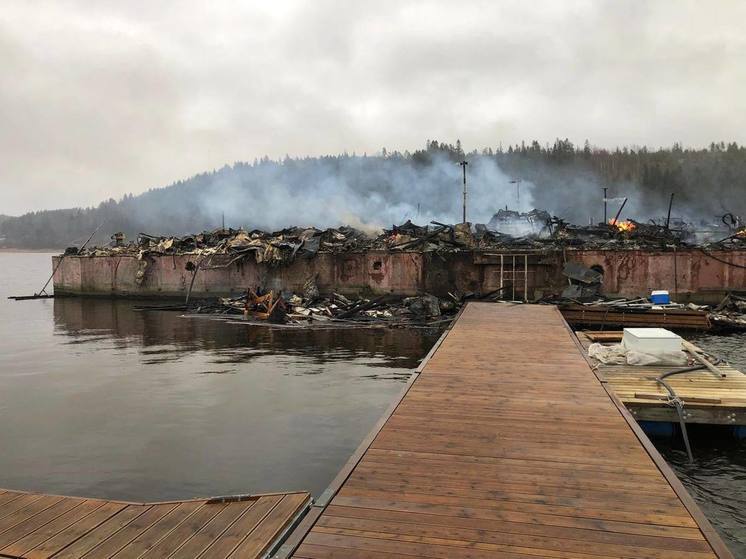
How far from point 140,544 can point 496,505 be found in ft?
9.83

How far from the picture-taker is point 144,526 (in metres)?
5.00

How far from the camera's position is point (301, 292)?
28.0m

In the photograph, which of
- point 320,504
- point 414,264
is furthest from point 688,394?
point 414,264

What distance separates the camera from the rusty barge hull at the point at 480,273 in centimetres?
2411

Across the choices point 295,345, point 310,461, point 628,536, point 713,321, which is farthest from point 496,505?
point 713,321

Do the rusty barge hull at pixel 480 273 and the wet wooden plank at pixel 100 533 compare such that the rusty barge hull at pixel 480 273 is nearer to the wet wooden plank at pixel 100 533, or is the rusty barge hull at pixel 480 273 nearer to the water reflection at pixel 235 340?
the water reflection at pixel 235 340

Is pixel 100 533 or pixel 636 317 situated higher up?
pixel 636 317

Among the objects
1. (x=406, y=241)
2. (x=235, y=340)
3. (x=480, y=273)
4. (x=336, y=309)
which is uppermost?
(x=406, y=241)

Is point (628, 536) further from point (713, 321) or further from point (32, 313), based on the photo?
point (32, 313)

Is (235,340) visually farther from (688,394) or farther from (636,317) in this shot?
(636,317)

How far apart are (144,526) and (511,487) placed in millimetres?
3306

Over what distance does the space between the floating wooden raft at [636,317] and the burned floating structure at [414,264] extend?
3.99 meters

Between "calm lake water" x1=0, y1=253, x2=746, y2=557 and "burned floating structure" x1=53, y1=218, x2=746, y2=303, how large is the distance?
6601mm

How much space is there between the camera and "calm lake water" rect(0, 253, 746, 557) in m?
7.32
